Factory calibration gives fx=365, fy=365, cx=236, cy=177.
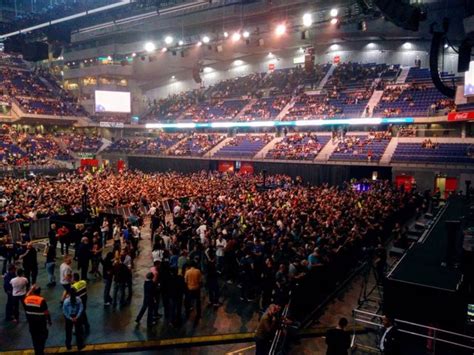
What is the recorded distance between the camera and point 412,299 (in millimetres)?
7348

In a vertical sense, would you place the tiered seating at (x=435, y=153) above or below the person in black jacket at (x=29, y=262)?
above

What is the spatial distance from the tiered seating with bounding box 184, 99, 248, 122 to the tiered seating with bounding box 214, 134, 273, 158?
4.07 m

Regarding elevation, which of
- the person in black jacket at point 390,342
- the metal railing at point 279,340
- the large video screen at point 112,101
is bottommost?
the metal railing at point 279,340

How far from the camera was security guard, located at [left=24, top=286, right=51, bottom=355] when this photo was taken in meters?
6.63

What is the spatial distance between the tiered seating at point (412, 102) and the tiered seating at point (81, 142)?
109ft

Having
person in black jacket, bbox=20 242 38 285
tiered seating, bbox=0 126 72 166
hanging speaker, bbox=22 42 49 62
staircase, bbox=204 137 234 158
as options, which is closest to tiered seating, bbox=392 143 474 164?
staircase, bbox=204 137 234 158

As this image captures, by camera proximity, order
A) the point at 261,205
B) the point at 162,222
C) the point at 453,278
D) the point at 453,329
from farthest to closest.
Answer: the point at 261,205
the point at 162,222
the point at 453,278
the point at 453,329

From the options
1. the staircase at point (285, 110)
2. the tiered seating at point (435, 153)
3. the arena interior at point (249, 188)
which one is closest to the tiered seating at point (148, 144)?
the arena interior at point (249, 188)

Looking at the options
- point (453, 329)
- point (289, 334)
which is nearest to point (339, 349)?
point (289, 334)

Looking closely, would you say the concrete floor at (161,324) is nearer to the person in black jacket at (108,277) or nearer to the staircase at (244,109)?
the person in black jacket at (108,277)

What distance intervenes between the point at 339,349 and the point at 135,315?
16.5ft

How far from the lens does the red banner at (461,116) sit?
25216 millimetres

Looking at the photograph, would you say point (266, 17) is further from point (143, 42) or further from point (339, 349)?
point (339, 349)

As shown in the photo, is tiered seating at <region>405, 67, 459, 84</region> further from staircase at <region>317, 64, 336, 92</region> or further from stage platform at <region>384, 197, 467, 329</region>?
stage platform at <region>384, 197, 467, 329</region>
